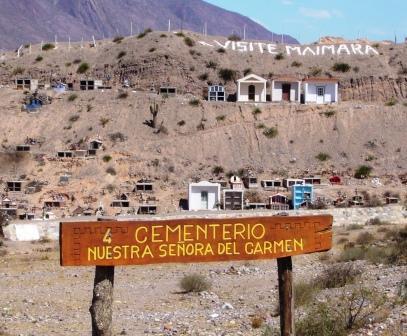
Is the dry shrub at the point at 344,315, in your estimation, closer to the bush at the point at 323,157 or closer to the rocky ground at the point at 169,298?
the rocky ground at the point at 169,298

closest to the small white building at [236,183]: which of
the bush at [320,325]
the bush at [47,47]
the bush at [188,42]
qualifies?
the bush at [188,42]

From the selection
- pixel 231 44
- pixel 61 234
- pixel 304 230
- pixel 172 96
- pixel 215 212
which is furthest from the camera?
pixel 231 44

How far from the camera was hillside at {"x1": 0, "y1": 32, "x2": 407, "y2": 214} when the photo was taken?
164 feet

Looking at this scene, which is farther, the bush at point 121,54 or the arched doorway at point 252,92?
the bush at point 121,54

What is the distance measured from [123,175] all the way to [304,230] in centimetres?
4059

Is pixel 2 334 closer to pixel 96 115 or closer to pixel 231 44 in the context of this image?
pixel 96 115

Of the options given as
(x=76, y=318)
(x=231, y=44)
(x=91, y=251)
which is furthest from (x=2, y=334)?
(x=231, y=44)

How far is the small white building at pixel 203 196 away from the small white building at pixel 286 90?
15927 mm

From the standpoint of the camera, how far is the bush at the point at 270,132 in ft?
182

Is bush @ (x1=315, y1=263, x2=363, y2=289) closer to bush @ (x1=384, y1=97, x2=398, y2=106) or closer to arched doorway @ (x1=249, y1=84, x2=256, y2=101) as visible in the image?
arched doorway @ (x1=249, y1=84, x2=256, y2=101)

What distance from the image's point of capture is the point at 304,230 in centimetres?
952

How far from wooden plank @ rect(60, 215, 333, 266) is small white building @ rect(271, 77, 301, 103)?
167ft

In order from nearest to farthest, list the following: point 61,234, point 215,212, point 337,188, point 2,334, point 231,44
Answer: point 61,234
point 2,334
point 215,212
point 337,188
point 231,44

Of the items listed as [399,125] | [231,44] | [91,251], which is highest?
[231,44]
